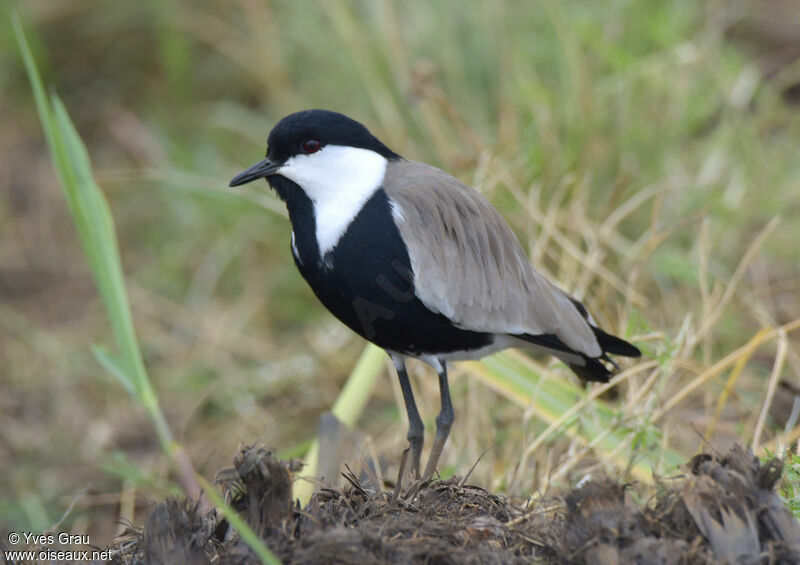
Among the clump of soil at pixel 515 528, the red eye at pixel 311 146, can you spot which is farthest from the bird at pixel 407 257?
the clump of soil at pixel 515 528

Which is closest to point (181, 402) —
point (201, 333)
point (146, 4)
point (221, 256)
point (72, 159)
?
point (201, 333)

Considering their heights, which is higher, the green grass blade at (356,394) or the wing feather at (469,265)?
the wing feather at (469,265)

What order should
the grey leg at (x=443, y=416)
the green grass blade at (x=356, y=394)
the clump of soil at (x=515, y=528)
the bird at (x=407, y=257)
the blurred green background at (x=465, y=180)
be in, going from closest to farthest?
the clump of soil at (x=515, y=528), the bird at (x=407, y=257), the grey leg at (x=443, y=416), the green grass blade at (x=356, y=394), the blurred green background at (x=465, y=180)

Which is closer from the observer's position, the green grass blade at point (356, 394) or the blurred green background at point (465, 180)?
the green grass blade at point (356, 394)

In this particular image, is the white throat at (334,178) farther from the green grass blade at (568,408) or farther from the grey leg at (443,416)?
the green grass blade at (568,408)

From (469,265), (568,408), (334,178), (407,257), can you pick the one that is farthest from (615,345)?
(334,178)

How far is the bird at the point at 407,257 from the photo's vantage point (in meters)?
2.31

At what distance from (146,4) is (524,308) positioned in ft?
14.2

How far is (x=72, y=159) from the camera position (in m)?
2.42

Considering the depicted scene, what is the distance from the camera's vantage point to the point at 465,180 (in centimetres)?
367

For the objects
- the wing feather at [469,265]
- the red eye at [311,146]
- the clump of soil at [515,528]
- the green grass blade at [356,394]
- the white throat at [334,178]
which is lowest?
the green grass blade at [356,394]

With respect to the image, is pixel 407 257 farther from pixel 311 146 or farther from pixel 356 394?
pixel 356 394

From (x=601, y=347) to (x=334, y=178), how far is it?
90 centimetres

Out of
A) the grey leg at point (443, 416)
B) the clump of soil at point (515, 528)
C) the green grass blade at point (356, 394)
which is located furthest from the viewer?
the green grass blade at point (356, 394)
